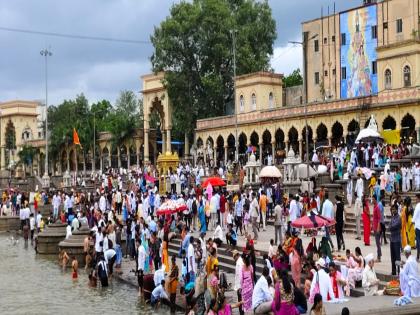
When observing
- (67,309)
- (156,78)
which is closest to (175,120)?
(156,78)

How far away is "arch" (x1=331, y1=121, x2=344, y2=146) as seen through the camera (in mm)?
44875

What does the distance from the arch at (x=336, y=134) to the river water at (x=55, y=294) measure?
24.0m

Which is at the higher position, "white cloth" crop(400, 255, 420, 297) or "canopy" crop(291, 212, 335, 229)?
"canopy" crop(291, 212, 335, 229)

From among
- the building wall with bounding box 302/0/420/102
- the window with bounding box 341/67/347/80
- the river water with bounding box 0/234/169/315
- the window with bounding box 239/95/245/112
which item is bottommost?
the river water with bounding box 0/234/169/315

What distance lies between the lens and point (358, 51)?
2117 inches

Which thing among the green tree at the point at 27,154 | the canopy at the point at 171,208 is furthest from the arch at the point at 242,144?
the green tree at the point at 27,154

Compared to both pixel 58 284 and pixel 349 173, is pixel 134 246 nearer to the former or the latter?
pixel 58 284

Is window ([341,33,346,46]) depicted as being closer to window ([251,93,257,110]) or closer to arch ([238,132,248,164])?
window ([251,93,257,110])

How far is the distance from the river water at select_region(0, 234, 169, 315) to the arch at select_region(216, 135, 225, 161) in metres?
29.1

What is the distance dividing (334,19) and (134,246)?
3773 cm

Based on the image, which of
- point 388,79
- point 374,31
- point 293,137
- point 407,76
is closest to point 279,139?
point 293,137

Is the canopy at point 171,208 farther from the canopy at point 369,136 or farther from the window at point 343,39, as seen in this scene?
the window at point 343,39

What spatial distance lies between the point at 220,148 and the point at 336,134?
1200cm

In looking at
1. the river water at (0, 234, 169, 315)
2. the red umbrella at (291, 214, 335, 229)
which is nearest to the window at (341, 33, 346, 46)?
the river water at (0, 234, 169, 315)
